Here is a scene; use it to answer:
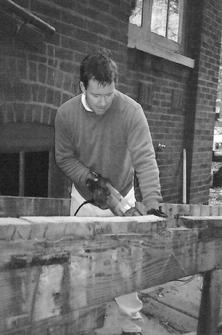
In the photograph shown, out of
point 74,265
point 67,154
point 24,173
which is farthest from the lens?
point 24,173

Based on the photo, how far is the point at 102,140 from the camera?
2406mm

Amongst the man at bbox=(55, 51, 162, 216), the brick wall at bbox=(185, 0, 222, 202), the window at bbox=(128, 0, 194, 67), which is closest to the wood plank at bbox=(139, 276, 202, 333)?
the man at bbox=(55, 51, 162, 216)

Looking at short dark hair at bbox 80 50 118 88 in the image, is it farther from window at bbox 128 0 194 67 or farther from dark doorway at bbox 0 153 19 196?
window at bbox 128 0 194 67

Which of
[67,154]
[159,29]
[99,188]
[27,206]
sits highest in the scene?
[159,29]

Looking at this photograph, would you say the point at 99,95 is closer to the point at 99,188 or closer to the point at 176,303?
the point at 99,188

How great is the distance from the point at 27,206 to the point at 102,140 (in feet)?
2.12

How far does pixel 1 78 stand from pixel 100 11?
51.7 inches

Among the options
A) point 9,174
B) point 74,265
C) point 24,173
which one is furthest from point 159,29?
point 74,265

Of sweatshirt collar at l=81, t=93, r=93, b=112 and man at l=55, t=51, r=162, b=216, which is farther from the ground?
sweatshirt collar at l=81, t=93, r=93, b=112

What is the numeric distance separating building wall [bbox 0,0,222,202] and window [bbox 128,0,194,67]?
3.9 inches

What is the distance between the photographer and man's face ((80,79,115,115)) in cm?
214

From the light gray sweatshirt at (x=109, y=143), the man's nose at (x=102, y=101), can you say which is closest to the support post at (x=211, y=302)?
the light gray sweatshirt at (x=109, y=143)

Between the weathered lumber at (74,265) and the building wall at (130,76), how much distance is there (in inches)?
71.3

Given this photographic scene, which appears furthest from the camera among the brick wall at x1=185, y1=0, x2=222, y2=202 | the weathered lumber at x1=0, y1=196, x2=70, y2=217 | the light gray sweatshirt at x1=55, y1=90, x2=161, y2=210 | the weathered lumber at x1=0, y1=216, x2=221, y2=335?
the brick wall at x1=185, y1=0, x2=222, y2=202
